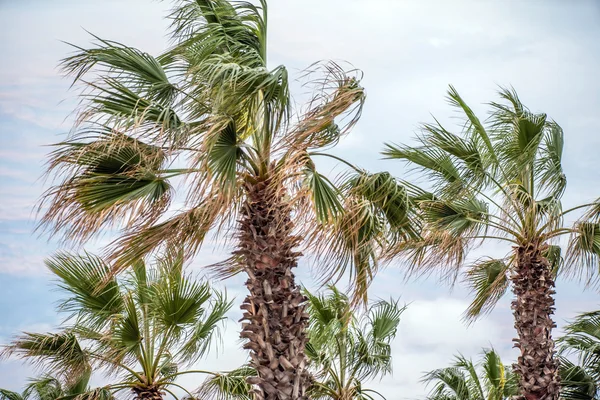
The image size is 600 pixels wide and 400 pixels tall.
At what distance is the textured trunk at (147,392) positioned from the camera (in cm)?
950

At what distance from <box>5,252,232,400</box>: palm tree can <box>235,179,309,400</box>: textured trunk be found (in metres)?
2.32

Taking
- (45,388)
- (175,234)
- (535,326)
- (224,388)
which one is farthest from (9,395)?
(535,326)

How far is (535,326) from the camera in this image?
32.5 ft

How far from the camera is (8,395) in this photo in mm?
11461

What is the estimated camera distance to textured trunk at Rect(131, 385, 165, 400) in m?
9.50

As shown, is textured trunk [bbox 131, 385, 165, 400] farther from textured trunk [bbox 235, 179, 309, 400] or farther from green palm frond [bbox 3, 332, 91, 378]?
textured trunk [bbox 235, 179, 309, 400]

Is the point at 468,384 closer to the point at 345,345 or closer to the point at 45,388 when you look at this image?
the point at 345,345

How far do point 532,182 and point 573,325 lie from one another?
2.44 metres

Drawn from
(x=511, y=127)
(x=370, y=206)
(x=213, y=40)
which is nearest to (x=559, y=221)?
(x=511, y=127)

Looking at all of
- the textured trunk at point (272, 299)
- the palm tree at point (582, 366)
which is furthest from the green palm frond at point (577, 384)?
the textured trunk at point (272, 299)

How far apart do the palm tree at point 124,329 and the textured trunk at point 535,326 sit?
406 centimetres

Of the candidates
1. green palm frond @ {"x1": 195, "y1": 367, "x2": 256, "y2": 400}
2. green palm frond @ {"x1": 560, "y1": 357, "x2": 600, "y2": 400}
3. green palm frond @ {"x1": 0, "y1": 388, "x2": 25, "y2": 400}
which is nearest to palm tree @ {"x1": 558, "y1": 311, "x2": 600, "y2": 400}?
green palm frond @ {"x1": 560, "y1": 357, "x2": 600, "y2": 400}

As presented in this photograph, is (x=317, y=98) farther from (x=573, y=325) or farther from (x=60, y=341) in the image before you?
(x=573, y=325)

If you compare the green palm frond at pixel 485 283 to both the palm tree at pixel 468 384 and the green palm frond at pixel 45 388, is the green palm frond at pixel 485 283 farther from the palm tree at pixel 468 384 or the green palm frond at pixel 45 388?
the green palm frond at pixel 45 388
